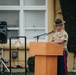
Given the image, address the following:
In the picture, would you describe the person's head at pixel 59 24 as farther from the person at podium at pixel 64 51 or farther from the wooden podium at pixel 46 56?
the wooden podium at pixel 46 56

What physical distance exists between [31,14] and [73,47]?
2322mm

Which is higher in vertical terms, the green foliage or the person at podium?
the green foliage

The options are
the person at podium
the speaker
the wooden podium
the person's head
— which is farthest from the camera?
the speaker

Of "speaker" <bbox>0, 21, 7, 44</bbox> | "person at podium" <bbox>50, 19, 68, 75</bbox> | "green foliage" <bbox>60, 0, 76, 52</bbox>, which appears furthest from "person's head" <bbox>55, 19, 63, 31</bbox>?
"green foliage" <bbox>60, 0, 76, 52</bbox>

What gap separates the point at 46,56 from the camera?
308 inches

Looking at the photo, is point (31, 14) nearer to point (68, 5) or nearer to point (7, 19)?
point (7, 19)

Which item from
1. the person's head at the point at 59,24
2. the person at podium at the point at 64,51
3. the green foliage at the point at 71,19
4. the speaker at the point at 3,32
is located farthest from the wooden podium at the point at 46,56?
the green foliage at the point at 71,19

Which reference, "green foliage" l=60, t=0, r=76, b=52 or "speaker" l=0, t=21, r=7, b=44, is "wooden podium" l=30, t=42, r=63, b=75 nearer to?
"speaker" l=0, t=21, r=7, b=44

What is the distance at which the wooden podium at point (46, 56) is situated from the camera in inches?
307

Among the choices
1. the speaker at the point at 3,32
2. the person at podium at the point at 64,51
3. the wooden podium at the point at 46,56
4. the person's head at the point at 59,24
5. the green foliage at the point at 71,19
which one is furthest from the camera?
the green foliage at the point at 71,19

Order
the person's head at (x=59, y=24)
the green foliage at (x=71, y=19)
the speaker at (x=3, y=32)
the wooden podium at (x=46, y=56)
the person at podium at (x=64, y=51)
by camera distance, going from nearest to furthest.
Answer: the wooden podium at (x=46, y=56) → the person at podium at (x=64, y=51) → the person's head at (x=59, y=24) → the speaker at (x=3, y=32) → the green foliage at (x=71, y=19)

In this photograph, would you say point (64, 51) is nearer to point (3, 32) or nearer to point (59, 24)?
point (59, 24)

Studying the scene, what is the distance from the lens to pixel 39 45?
7.93 metres

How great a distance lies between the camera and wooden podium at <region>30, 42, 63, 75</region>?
7805 millimetres
